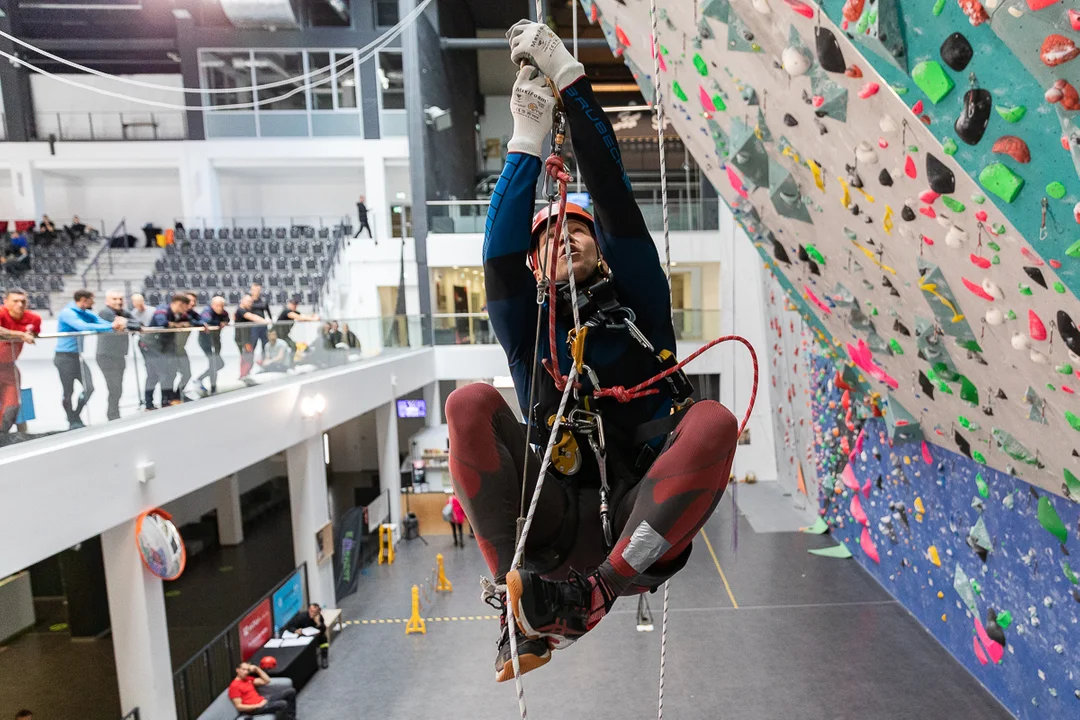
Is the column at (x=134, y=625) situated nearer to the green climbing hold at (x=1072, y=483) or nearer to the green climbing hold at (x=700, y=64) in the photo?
the green climbing hold at (x=700, y=64)

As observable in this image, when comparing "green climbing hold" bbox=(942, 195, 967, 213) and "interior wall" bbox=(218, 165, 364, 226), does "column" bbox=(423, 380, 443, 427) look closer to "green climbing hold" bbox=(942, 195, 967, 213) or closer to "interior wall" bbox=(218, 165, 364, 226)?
"interior wall" bbox=(218, 165, 364, 226)

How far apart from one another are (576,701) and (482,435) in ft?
15.0

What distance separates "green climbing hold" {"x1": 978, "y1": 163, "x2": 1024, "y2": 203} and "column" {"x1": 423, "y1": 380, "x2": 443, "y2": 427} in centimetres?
976

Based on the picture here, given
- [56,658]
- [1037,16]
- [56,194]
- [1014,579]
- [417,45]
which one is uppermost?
[417,45]

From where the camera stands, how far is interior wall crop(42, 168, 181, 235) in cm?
1377

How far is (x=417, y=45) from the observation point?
1051 centimetres

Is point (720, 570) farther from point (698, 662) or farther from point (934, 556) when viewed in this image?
point (934, 556)

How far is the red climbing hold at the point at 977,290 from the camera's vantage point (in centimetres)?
255

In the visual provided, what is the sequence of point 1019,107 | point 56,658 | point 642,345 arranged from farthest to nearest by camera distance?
point 56,658
point 642,345
point 1019,107

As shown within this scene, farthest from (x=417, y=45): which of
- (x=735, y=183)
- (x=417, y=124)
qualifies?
(x=735, y=183)

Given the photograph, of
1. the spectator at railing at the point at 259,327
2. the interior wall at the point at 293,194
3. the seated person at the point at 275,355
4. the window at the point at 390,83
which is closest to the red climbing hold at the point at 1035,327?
the spectator at railing at the point at 259,327

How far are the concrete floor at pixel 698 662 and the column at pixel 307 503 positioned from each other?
Result: 2.00 feet

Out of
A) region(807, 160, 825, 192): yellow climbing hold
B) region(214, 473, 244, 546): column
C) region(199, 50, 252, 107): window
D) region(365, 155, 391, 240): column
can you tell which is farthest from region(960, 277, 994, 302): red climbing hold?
region(199, 50, 252, 107): window

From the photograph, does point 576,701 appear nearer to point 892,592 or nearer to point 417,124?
point 892,592
